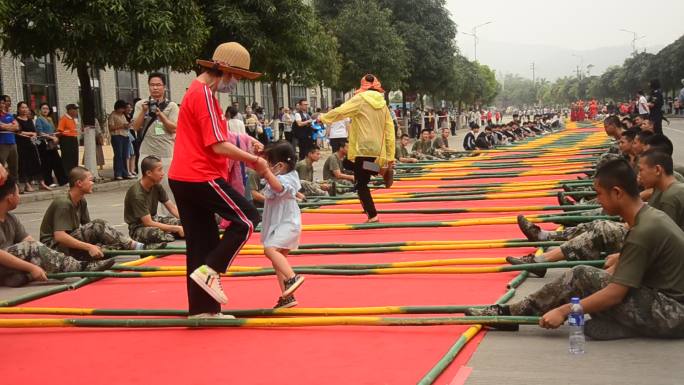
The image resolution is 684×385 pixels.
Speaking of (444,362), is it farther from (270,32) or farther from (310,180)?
(270,32)

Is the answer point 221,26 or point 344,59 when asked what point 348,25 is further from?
point 221,26

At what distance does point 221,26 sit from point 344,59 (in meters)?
13.3

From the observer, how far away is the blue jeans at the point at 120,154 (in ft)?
59.3

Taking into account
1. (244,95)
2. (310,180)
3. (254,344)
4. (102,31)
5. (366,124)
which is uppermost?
(102,31)

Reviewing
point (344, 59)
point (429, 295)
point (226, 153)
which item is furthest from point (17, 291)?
point (344, 59)

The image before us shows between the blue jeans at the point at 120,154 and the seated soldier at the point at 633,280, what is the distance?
14489mm

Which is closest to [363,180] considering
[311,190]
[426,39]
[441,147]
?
[311,190]

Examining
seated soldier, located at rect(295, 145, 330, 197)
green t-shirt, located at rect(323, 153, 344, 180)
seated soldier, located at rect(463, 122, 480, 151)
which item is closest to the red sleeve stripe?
seated soldier, located at rect(295, 145, 330, 197)

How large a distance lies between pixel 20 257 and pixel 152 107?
236cm

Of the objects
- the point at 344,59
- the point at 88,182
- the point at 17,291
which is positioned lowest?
the point at 17,291

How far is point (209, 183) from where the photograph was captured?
17.5 ft

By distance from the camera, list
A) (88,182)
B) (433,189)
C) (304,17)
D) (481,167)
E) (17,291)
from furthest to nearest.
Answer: (304,17) < (481,167) < (433,189) < (88,182) < (17,291)

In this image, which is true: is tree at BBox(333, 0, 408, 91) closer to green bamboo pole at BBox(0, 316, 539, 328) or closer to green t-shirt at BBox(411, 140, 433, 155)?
green t-shirt at BBox(411, 140, 433, 155)

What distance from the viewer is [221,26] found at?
69.4 feet
